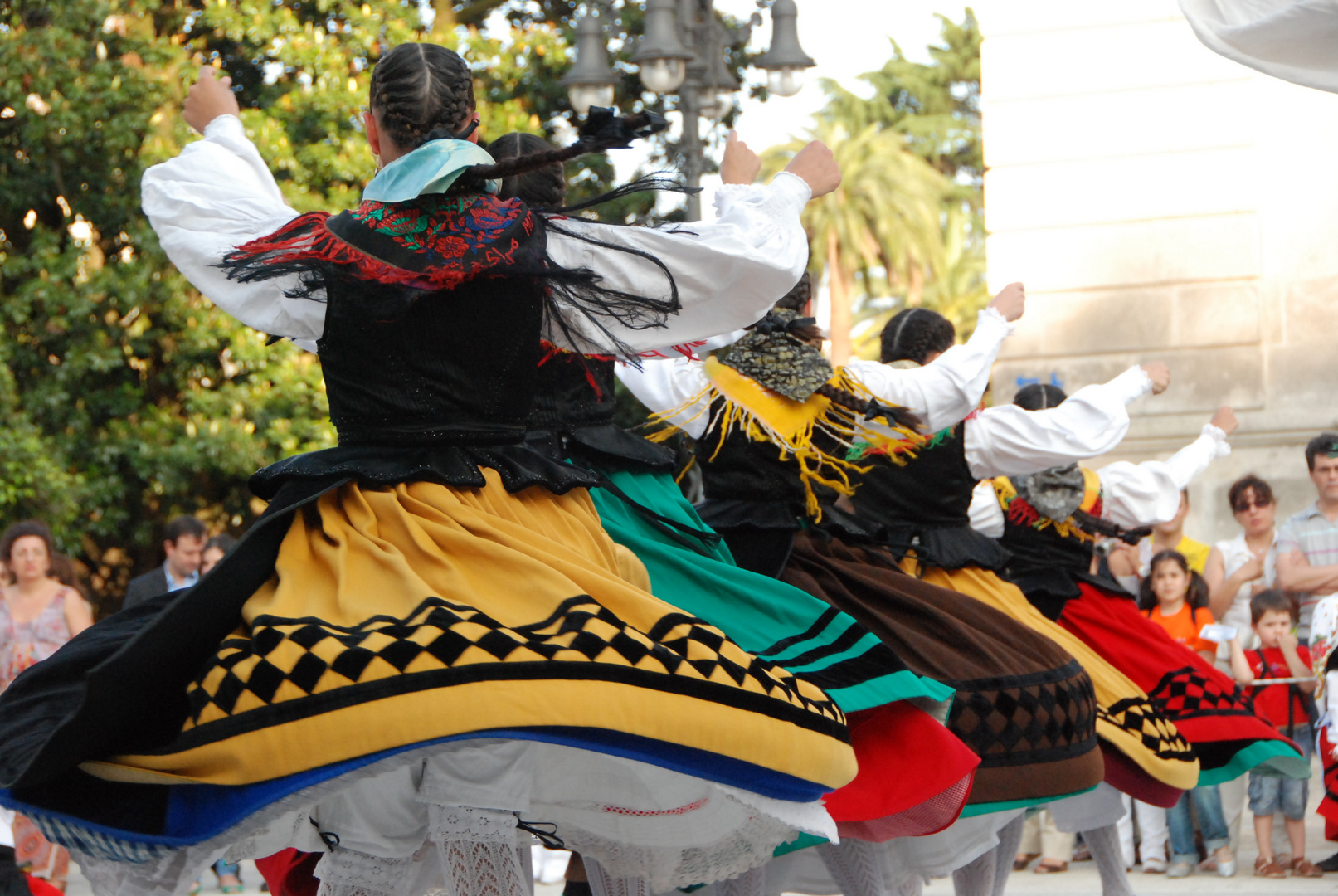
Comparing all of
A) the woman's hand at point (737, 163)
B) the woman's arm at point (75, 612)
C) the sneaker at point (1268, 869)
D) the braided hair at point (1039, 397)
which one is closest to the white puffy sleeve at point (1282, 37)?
the woman's hand at point (737, 163)

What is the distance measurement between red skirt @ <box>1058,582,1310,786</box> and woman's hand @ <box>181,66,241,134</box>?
3084mm

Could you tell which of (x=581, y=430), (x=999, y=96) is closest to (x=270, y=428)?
(x=999, y=96)

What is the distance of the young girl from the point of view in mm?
7027

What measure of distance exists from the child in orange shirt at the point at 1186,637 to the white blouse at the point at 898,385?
2.84m

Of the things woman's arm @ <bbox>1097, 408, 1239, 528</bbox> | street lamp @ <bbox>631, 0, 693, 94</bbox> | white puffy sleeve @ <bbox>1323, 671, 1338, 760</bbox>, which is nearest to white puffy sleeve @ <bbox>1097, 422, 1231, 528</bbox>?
woman's arm @ <bbox>1097, 408, 1239, 528</bbox>

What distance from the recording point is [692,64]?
9.15 m

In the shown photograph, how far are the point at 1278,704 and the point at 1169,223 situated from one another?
3.71 meters

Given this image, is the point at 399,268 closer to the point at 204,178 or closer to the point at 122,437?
the point at 204,178

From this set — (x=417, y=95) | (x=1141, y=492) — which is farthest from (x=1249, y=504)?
(x=417, y=95)

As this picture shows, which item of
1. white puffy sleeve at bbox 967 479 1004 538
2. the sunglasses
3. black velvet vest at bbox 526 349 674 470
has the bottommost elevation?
the sunglasses

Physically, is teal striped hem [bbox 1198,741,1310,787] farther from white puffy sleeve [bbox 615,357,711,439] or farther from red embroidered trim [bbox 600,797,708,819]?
red embroidered trim [bbox 600,797,708,819]

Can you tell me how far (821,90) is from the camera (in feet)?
103

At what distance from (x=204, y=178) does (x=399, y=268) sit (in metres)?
0.55

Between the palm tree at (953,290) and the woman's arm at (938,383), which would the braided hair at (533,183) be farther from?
the palm tree at (953,290)
